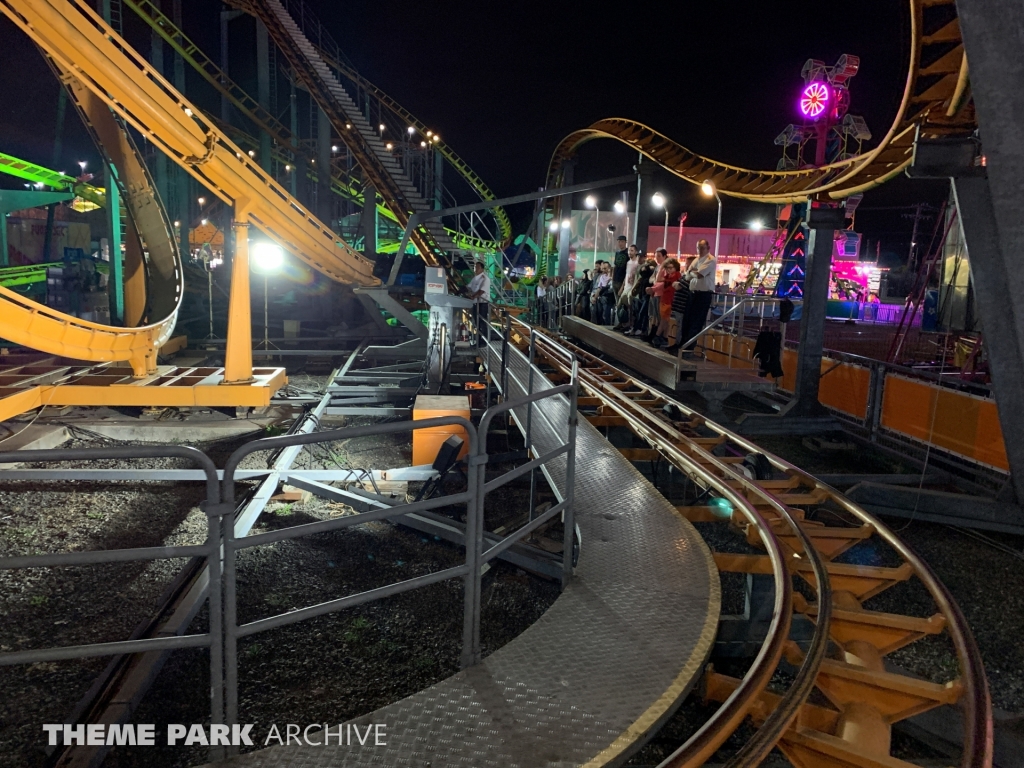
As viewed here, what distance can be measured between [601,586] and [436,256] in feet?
50.0

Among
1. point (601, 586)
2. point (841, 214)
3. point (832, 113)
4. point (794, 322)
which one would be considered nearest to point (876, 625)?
point (601, 586)

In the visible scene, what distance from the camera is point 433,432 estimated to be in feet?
26.2

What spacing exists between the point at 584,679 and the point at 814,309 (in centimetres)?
818

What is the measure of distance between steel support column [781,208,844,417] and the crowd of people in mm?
1394

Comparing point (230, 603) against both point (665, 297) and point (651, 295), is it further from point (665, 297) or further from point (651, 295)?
point (651, 295)

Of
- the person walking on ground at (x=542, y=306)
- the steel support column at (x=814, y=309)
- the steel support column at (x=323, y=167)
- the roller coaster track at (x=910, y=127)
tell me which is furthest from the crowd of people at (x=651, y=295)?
the steel support column at (x=323, y=167)

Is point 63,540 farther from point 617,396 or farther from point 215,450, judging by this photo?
point 617,396

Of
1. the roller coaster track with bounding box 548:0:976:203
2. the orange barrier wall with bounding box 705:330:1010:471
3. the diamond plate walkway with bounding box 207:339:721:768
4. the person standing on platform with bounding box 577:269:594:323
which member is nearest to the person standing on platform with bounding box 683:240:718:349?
the roller coaster track with bounding box 548:0:976:203

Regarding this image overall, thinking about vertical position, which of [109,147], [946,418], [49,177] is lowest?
[946,418]

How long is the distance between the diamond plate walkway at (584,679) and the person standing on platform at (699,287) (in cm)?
589

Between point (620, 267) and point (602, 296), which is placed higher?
point (620, 267)

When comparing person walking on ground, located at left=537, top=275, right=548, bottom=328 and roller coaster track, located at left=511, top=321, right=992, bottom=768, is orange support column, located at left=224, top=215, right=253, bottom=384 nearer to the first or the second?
roller coaster track, located at left=511, top=321, right=992, bottom=768

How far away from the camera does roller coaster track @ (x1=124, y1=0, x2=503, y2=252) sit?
939 inches

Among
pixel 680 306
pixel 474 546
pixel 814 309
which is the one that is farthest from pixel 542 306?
pixel 474 546
